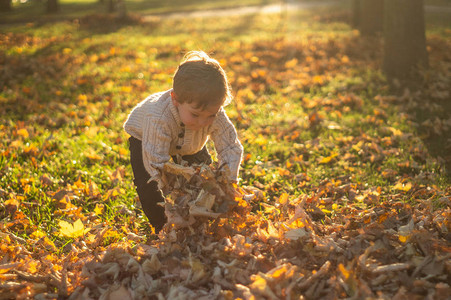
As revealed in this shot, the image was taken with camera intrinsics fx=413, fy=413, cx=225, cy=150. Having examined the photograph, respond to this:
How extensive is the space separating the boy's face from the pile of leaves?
0.32 meters

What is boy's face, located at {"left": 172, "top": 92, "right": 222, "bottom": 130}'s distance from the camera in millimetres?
2670

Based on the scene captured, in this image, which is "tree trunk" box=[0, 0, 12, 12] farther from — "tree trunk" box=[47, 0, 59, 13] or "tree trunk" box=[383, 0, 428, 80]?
"tree trunk" box=[383, 0, 428, 80]

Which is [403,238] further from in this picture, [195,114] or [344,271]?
[195,114]

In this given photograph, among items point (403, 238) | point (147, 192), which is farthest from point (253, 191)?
point (403, 238)

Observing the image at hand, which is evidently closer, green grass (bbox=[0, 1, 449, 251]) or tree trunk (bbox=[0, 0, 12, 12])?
green grass (bbox=[0, 1, 449, 251])

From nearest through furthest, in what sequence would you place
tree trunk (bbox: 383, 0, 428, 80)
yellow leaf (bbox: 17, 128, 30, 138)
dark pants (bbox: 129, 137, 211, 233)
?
1. dark pants (bbox: 129, 137, 211, 233)
2. yellow leaf (bbox: 17, 128, 30, 138)
3. tree trunk (bbox: 383, 0, 428, 80)

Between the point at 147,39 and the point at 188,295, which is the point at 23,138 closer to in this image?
the point at 188,295

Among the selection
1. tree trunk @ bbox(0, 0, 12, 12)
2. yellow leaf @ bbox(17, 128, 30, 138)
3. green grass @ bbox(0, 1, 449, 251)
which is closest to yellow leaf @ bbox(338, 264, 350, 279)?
green grass @ bbox(0, 1, 449, 251)

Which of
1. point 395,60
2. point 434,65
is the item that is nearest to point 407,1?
point 395,60

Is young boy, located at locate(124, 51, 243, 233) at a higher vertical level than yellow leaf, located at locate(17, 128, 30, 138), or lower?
higher

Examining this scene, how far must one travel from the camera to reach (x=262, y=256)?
249 centimetres

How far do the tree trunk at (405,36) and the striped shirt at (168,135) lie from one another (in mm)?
5258

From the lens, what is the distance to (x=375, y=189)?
381cm

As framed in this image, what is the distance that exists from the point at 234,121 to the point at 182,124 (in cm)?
298
